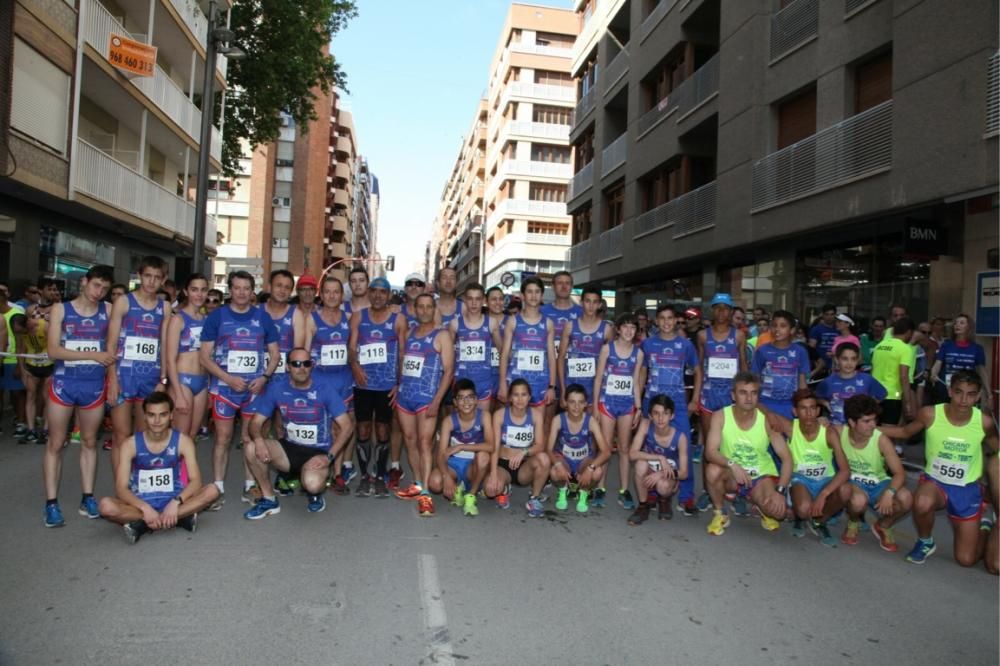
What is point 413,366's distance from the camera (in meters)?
6.61

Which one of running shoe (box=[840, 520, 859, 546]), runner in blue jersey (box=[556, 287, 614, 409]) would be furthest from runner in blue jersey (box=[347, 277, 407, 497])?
running shoe (box=[840, 520, 859, 546])

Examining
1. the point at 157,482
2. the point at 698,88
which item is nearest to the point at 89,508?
the point at 157,482

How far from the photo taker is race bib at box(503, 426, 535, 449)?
257 inches

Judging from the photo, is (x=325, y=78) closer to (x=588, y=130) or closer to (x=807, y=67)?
(x=588, y=130)

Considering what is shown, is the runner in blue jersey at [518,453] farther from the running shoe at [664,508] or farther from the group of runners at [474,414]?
the running shoe at [664,508]

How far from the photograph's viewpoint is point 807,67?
1503 cm

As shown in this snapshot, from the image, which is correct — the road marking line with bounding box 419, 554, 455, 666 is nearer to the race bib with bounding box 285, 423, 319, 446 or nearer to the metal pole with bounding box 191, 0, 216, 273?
the race bib with bounding box 285, 423, 319, 446

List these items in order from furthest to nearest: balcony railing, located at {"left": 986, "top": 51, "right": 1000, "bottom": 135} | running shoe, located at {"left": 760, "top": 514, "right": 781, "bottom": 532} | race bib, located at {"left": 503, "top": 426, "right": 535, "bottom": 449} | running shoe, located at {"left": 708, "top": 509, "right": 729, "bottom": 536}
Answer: balcony railing, located at {"left": 986, "top": 51, "right": 1000, "bottom": 135}, race bib, located at {"left": 503, "top": 426, "right": 535, "bottom": 449}, running shoe, located at {"left": 760, "top": 514, "right": 781, "bottom": 532}, running shoe, located at {"left": 708, "top": 509, "right": 729, "bottom": 536}

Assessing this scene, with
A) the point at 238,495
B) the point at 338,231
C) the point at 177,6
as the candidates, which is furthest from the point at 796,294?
the point at 338,231

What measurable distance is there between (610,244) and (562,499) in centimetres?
2203

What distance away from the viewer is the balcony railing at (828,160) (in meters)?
12.6

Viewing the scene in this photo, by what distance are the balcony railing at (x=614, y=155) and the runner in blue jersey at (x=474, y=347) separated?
2097cm

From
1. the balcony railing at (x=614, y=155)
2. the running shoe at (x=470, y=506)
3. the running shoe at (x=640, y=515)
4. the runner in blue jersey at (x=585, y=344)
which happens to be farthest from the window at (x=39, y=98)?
the balcony railing at (x=614, y=155)

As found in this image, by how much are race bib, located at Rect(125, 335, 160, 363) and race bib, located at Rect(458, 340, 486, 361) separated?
2871 millimetres
